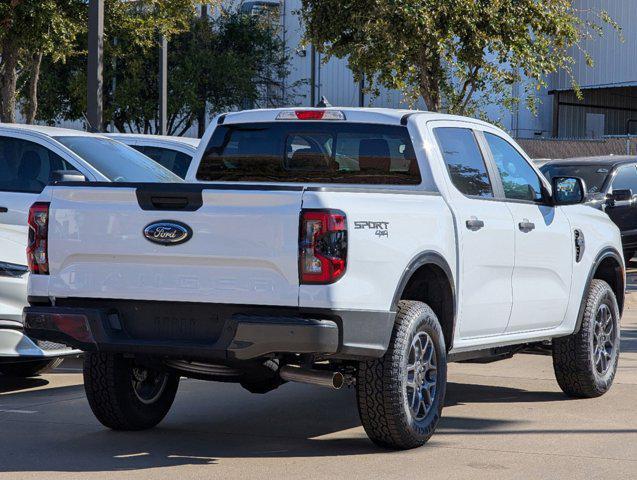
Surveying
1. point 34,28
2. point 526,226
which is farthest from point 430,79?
point 526,226

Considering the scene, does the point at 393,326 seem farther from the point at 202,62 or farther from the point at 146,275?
the point at 202,62

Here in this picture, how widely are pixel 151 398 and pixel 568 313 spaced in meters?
2.90

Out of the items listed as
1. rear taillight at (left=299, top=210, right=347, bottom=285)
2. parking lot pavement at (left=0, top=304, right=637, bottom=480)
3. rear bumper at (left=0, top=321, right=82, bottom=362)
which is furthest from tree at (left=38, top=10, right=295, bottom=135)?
rear taillight at (left=299, top=210, right=347, bottom=285)

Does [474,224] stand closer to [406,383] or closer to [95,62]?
[406,383]

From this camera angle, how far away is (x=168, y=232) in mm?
6695

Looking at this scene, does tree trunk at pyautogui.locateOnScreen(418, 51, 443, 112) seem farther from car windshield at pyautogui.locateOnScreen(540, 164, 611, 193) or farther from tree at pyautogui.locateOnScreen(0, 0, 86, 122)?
tree at pyautogui.locateOnScreen(0, 0, 86, 122)

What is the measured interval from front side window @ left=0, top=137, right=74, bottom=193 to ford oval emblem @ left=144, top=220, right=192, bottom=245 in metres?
5.35

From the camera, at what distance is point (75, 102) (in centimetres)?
3981

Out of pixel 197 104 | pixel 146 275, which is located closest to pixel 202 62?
pixel 197 104

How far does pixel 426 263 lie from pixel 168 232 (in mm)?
1426

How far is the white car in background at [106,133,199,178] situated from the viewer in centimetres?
1468

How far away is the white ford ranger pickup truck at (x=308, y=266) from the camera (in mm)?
6441

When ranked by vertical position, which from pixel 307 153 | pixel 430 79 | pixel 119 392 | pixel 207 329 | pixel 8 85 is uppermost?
pixel 430 79

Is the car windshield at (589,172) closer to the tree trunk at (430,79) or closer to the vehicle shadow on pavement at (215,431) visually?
the tree trunk at (430,79)
